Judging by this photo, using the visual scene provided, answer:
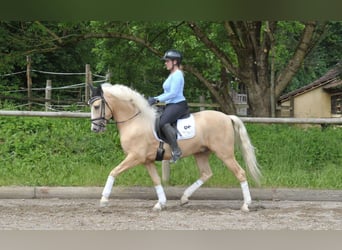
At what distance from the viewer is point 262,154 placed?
984cm

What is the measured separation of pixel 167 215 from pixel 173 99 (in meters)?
1.58

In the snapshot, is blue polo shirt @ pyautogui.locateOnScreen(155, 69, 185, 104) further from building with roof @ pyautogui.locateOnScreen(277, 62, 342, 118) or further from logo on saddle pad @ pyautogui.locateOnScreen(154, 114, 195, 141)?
building with roof @ pyautogui.locateOnScreen(277, 62, 342, 118)

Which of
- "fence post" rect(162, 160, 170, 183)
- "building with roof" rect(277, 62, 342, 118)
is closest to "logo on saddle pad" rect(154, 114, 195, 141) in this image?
"fence post" rect(162, 160, 170, 183)

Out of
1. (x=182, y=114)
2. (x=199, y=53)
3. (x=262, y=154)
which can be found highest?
(x=199, y=53)

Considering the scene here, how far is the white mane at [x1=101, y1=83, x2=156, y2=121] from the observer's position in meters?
6.98

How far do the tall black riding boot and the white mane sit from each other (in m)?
0.31

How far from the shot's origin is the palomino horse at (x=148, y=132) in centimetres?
688

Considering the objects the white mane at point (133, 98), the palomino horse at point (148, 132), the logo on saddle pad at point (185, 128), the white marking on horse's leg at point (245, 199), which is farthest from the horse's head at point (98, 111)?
the white marking on horse's leg at point (245, 199)

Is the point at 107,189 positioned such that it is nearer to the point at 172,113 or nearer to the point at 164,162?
the point at 172,113

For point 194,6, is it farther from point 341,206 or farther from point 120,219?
point 341,206

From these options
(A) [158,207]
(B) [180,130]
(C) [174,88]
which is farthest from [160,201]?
(C) [174,88]

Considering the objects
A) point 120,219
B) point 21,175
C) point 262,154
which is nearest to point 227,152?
point 120,219

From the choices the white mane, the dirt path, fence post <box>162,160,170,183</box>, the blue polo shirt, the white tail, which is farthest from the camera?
fence post <box>162,160,170,183</box>

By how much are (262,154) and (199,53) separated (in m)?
7.15
